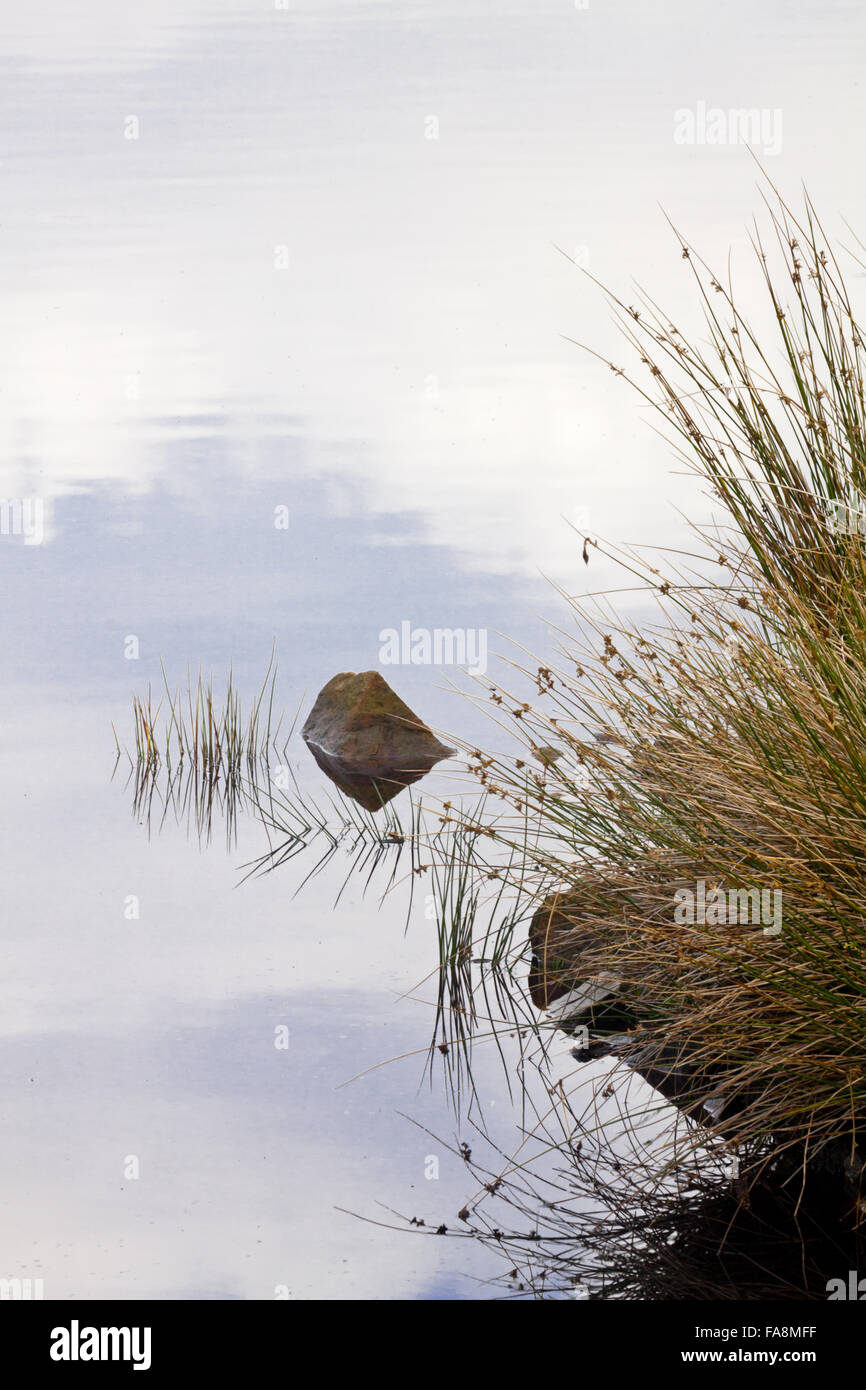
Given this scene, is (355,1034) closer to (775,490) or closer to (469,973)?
(469,973)

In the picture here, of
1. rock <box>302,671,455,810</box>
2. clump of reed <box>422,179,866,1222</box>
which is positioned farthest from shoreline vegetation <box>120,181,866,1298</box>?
rock <box>302,671,455,810</box>

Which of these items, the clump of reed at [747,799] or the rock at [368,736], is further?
the rock at [368,736]

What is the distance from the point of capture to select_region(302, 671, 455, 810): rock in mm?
6555

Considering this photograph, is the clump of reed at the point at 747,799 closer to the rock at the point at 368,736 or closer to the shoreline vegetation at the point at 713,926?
the shoreline vegetation at the point at 713,926

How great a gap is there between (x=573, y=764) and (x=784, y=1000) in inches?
39.0

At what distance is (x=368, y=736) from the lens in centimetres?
673

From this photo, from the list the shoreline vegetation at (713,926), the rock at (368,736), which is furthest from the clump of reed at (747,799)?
Result: the rock at (368,736)

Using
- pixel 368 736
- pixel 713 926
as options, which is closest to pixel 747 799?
pixel 713 926

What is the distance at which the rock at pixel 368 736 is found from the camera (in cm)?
655

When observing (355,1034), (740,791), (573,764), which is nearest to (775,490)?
(573,764)

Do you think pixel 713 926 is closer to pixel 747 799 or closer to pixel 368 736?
pixel 747 799

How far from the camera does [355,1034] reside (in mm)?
3516
